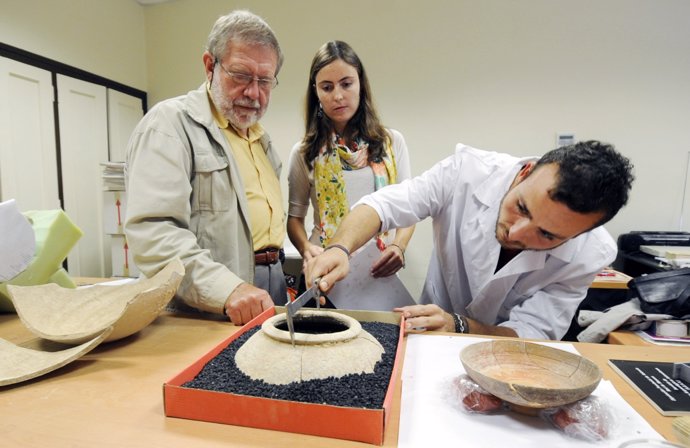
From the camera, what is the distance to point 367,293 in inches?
74.3

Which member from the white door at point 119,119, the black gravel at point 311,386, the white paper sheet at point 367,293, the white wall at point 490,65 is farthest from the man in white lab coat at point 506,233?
the white door at point 119,119

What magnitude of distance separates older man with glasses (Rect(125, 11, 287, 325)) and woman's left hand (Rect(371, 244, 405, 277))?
0.45m

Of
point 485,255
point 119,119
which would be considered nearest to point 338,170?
point 485,255

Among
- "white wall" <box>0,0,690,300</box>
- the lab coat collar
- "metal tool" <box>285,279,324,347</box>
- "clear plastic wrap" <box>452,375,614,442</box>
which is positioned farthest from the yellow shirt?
"white wall" <box>0,0,690,300</box>

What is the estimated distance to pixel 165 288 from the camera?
1062 mm

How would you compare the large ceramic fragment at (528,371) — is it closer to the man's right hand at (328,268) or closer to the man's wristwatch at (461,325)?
the man's wristwatch at (461,325)

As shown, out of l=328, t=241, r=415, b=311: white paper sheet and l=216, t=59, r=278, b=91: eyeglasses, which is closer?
l=216, t=59, r=278, b=91: eyeglasses

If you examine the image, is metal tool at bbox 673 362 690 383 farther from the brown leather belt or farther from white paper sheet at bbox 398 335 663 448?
the brown leather belt

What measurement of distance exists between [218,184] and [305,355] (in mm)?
870

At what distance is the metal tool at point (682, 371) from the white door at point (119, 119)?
430cm

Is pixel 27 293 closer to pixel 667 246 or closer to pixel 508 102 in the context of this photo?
pixel 508 102

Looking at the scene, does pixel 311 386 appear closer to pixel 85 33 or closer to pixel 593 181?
pixel 593 181

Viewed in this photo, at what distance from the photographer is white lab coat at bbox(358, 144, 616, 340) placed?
4.57ft

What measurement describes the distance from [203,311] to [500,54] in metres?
3.21
